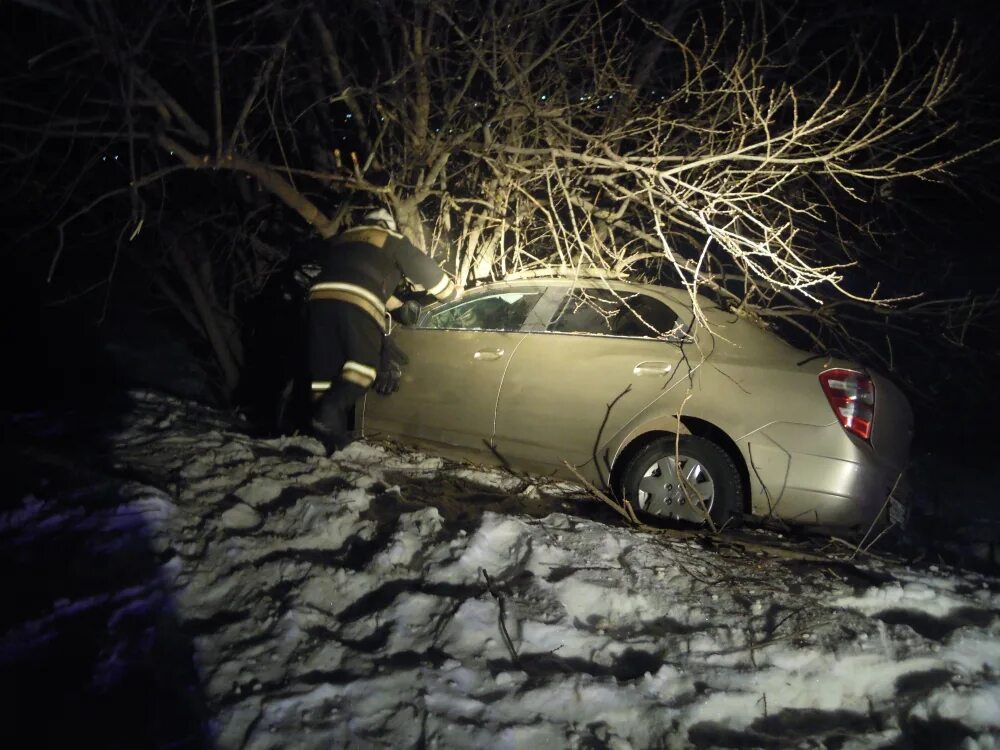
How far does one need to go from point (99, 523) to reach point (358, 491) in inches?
47.8

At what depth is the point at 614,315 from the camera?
4.40 m

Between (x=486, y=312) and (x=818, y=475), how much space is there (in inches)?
97.7

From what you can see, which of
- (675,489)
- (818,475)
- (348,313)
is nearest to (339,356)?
(348,313)

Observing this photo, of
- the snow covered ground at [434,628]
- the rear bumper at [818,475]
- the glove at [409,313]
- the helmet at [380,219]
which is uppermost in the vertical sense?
the helmet at [380,219]

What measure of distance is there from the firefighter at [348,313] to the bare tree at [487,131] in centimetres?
79

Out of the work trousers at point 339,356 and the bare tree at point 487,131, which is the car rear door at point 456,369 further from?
the bare tree at point 487,131

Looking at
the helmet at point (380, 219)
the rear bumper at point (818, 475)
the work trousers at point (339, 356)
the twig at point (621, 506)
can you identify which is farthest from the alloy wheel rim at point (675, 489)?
the helmet at point (380, 219)

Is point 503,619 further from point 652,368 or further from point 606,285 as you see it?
point 606,285

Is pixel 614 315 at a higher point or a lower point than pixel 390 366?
higher

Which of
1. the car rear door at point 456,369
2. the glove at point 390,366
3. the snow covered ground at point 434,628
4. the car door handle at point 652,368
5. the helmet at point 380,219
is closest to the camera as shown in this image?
the snow covered ground at point 434,628

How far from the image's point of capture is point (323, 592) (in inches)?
106

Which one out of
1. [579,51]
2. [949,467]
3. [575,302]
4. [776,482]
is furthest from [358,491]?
[949,467]

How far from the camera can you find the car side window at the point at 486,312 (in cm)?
471

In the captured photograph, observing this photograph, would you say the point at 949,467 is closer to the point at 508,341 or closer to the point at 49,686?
the point at 508,341
